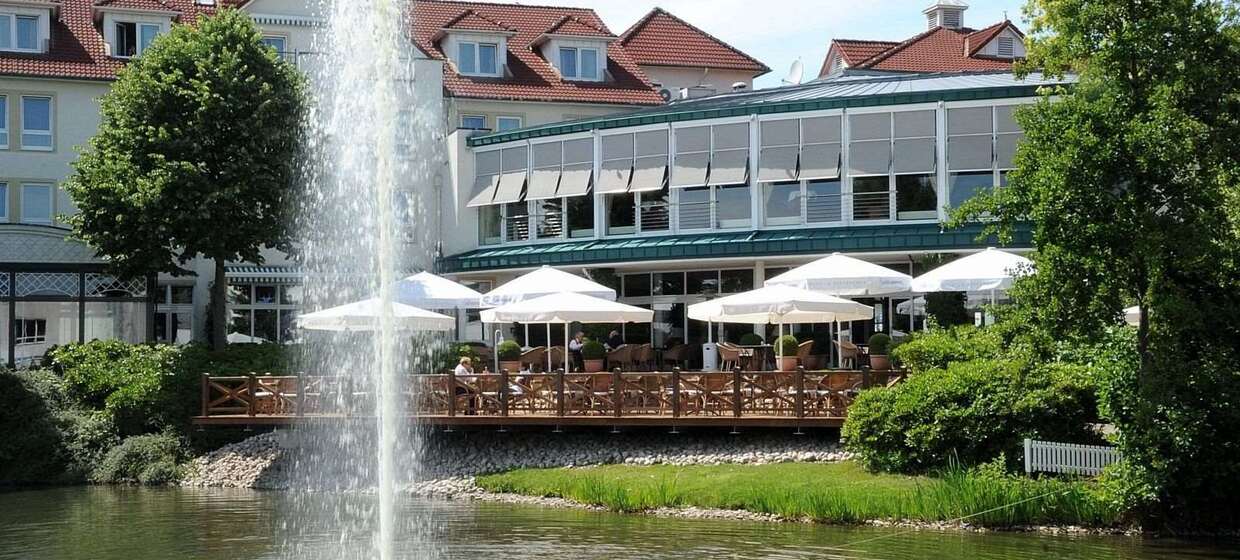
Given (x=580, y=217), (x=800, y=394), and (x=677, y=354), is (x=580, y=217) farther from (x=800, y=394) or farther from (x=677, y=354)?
(x=800, y=394)

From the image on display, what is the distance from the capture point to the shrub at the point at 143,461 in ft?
93.5

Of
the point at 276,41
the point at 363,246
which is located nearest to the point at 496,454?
the point at 363,246

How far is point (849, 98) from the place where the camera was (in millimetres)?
34750

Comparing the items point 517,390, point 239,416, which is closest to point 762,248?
point 517,390

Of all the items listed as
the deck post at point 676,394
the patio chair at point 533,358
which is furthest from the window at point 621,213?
the deck post at point 676,394

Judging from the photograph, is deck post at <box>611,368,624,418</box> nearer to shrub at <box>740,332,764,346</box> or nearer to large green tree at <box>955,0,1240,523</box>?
shrub at <box>740,332,764,346</box>

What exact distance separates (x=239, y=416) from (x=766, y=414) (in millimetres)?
10132

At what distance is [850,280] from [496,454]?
714cm

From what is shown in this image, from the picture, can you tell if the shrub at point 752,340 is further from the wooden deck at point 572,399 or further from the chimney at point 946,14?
the chimney at point 946,14

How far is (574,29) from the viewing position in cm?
5100

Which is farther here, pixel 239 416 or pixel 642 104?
pixel 642 104

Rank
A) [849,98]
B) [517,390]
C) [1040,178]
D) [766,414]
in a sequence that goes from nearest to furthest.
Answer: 1. [1040,178]
2. [766,414]
3. [517,390]
4. [849,98]

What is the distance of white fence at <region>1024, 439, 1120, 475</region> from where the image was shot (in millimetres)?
20688

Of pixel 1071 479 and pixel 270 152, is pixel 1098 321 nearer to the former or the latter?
pixel 1071 479
